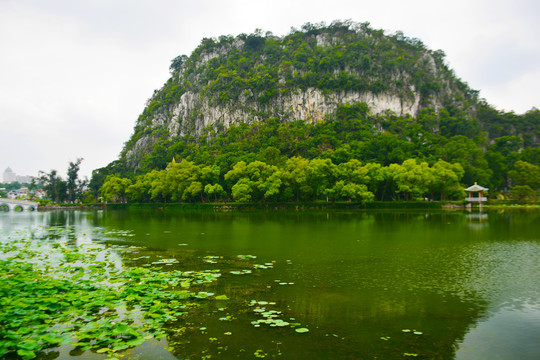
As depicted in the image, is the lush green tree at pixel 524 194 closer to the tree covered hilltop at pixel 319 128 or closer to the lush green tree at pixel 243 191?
the tree covered hilltop at pixel 319 128

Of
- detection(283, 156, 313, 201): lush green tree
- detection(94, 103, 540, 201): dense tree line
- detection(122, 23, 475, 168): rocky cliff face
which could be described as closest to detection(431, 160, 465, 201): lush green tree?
detection(94, 103, 540, 201): dense tree line

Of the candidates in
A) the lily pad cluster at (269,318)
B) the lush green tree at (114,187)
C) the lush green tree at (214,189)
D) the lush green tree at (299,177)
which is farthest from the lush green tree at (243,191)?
the lily pad cluster at (269,318)

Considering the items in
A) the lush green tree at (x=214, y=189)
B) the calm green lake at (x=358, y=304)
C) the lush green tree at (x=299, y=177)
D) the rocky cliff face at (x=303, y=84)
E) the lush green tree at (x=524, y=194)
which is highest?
the rocky cliff face at (x=303, y=84)

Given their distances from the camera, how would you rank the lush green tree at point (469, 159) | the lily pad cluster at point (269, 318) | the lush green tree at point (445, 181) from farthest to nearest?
the lush green tree at point (469, 159) < the lush green tree at point (445, 181) < the lily pad cluster at point (269, 318)

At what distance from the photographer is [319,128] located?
102 m

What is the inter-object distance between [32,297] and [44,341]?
2621 mm

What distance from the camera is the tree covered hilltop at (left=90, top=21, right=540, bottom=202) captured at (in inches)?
2525

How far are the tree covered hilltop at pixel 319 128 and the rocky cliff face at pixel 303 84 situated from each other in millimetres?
455

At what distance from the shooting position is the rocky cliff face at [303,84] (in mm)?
116062

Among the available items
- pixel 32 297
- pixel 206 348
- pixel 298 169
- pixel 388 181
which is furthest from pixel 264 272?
pixel 388 181

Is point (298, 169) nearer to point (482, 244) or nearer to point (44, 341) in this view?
point (482, 244)

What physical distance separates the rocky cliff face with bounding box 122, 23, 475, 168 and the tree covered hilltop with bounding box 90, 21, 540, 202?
0.46 m

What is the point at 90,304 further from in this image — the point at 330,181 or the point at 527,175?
the point at 527,175

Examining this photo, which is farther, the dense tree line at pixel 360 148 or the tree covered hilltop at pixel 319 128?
the dense tree line at pixel 360 148
